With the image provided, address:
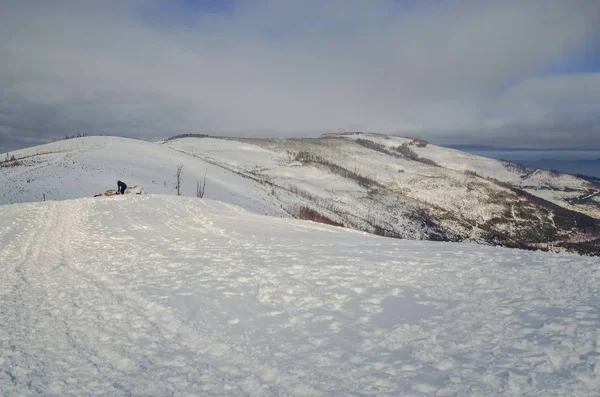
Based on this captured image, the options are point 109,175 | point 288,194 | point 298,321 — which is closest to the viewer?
point 298,321

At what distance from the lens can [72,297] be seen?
1204 cm

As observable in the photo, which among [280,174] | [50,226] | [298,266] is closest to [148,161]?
[50,226]

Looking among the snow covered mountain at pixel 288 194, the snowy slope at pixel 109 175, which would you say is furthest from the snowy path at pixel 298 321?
the snow covered mountain at pixel 288 194

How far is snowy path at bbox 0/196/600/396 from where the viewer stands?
289 inches

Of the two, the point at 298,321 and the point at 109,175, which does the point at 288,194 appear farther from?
the point at 298,321

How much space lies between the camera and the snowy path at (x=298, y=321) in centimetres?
733

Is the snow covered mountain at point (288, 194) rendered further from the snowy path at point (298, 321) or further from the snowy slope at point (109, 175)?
the snowy path at point (298, 321)

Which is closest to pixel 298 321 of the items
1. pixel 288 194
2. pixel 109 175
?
pixel 109 175

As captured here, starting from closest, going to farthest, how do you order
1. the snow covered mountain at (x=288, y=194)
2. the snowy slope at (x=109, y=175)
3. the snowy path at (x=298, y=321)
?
the snowy path at (x=298, y=321) < the snowy slope at (x=109, y=175) < the snow covered mountain at (x=288, y=194)

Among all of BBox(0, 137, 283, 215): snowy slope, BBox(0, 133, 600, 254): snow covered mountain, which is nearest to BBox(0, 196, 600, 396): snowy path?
BBox(0, 137, 283, 215): snowy slope

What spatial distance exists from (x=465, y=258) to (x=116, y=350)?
45.5 ft

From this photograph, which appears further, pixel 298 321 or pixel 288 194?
pixel 288 194

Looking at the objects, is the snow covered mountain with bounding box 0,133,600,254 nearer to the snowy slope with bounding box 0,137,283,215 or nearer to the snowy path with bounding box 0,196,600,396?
the snowy slope with bounding box 0,137,283,215

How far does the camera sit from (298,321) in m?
10.5
